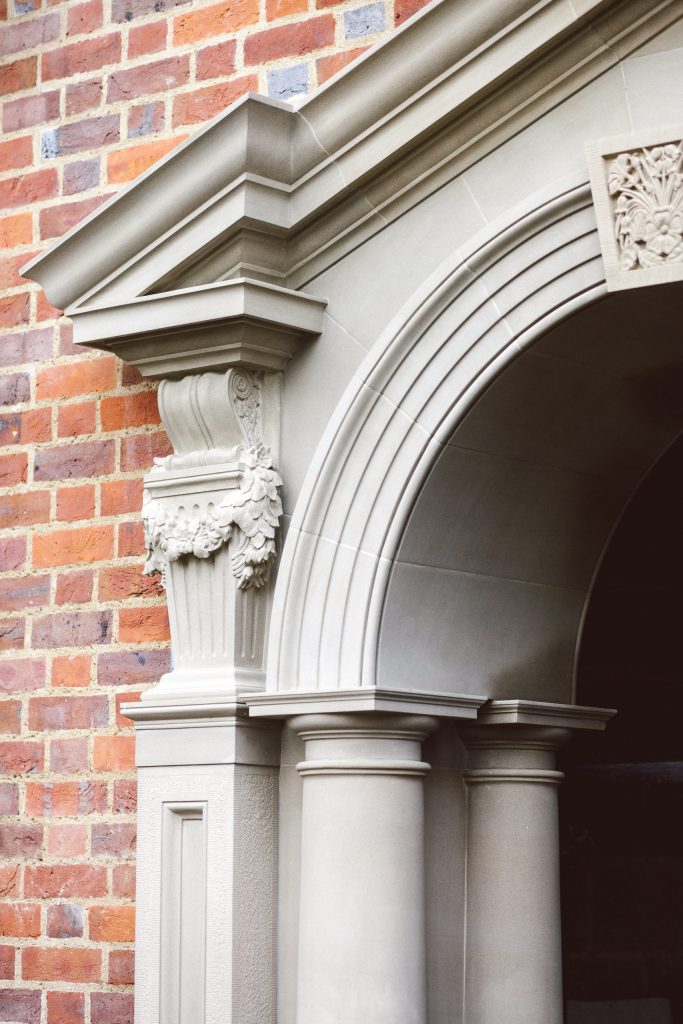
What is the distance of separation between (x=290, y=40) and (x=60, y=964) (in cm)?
219

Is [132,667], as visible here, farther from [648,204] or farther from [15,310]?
[648,204]

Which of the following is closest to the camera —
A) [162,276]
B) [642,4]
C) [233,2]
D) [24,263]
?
[642,4]

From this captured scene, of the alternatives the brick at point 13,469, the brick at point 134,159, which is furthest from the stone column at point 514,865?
the brick at point 13,469

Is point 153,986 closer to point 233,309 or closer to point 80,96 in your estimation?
point 233,309

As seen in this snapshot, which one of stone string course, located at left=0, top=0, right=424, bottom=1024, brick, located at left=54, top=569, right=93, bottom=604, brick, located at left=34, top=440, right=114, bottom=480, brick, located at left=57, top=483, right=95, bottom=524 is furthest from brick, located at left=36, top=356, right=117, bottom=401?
brick, located at left=54, top=569, right=93, bottom=604

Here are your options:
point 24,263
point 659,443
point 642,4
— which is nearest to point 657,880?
point 659,443

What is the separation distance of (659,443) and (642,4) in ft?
3.19

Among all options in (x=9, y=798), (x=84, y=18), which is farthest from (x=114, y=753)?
(x=84, y=18)

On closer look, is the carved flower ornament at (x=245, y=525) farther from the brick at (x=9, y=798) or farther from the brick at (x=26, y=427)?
the brick at (x=9, y=798)

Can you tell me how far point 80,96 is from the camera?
4.07m

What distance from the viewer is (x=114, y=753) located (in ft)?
12.4

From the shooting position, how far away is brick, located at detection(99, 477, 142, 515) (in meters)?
3.84

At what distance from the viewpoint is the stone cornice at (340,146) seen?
3.16m

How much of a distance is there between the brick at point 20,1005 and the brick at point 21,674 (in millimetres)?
705
